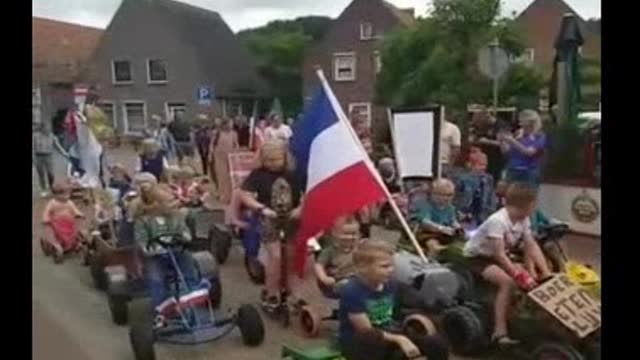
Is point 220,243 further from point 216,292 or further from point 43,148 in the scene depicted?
point 43,148

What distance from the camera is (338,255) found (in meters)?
1.81

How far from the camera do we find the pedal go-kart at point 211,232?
1.87 metres

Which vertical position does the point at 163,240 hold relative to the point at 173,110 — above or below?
below

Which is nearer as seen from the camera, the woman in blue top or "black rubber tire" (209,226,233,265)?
the woman in blue top

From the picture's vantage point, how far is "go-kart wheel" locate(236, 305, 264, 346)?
184 cm

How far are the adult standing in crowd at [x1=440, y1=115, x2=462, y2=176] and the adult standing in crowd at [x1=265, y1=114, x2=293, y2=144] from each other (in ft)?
1.09

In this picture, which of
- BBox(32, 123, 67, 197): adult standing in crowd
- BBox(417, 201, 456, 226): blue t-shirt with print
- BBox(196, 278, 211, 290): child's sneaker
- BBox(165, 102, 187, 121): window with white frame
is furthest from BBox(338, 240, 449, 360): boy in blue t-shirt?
BBox(32, 123, 67, 197): adult standing in crowd

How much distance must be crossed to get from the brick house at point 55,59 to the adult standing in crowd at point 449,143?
0.82 metres

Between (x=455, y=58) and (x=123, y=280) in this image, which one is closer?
(x=455, y=58)

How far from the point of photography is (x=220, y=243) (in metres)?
1.87

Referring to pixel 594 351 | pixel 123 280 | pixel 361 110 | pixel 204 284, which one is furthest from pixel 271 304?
pixel 594 351

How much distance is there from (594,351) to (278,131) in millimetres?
803

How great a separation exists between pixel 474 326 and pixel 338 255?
0.33 m

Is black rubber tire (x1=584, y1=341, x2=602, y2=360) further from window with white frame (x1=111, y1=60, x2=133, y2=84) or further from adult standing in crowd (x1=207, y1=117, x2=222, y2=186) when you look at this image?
window with white frame (x1=111, y1=60, x2=133, y2=84)
